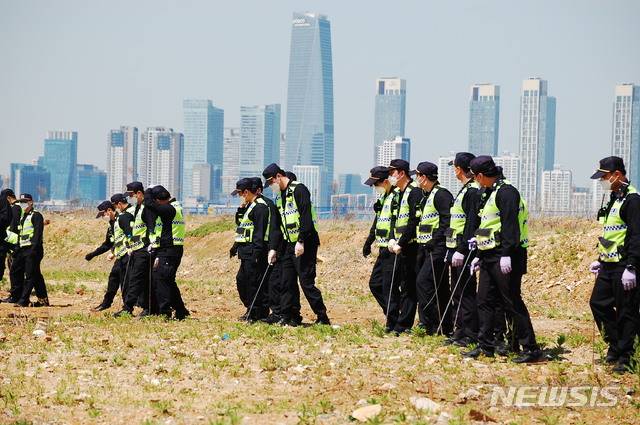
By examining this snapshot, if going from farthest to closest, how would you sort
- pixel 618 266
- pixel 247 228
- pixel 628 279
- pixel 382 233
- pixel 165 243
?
pixel 165 243, pixel 247 228, pixel 382 233, pixel 618 266, pixel 628 279

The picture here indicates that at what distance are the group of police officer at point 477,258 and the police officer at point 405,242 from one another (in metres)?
0.01

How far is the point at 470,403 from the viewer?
32.9 ft

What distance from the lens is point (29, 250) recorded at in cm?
2002

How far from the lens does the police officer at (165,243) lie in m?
16.4

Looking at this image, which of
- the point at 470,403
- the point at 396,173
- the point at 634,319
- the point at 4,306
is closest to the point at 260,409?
the point at 470,403

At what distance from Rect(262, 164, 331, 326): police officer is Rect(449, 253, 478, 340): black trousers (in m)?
2.59

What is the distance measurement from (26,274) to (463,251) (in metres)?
10.1

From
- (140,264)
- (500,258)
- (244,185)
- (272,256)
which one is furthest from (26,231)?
(500,258)

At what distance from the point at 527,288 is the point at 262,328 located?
1212 centimetres

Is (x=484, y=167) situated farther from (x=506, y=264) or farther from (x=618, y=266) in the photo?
(x=618, y=266)

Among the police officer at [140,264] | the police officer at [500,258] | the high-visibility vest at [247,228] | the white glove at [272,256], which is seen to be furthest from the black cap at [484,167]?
the police officer at [140,264]

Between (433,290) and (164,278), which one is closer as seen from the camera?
(433,290)

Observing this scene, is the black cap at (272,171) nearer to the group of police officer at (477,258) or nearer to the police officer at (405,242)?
the group of police officer at (477,258)

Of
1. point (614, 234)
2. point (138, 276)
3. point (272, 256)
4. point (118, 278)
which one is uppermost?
point (614, 234)
